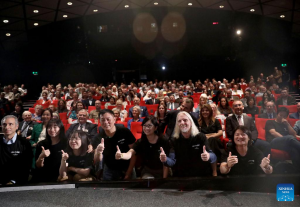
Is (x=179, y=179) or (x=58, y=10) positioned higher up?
(x=58, y=10)

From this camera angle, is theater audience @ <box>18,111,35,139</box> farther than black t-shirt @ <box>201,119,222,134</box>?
Yes

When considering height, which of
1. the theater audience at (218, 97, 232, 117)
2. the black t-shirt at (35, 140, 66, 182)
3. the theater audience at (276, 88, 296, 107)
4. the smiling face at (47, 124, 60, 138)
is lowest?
the black t-shirt at (35, 140, 66, 182)

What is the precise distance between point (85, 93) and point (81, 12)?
5.81 meters

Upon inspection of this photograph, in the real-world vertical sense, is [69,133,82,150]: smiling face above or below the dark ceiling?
below

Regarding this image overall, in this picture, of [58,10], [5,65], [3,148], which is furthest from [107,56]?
[3,148]

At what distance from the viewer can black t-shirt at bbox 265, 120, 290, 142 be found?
11.0ft

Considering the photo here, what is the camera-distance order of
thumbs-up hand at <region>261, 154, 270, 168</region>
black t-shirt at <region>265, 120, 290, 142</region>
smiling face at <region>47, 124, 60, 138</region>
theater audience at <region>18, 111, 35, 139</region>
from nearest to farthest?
thumbs-up hand at <region>261, 154, 270, 168</region> → smiling face at <region>47, 124, 60, 138</region> → black t-shirt at <region>265, 120, 290, 142</region> → theater audience at <region>18, 111, 35, 139</region>

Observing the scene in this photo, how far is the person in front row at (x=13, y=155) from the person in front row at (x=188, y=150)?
1.51 metres

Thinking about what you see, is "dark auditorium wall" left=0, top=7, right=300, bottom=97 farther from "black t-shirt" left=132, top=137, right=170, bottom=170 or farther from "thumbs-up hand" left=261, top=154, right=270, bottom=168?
"thumbs-up hand" left=261, top=154, right=270, bottom=168

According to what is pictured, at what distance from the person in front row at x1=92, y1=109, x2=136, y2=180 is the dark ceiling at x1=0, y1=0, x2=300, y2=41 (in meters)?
8.25

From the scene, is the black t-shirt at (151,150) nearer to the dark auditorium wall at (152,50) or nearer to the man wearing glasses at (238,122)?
the man wearing glasses at (238,122)

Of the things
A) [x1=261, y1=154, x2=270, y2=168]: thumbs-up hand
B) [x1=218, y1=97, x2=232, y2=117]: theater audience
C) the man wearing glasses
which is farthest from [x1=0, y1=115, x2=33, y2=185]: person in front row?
[x1=218, y1=97, x2=232, y2=117]: theater audience

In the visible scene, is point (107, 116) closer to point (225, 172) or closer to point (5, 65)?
point (225, 172)

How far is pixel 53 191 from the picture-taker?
6.02 ft
